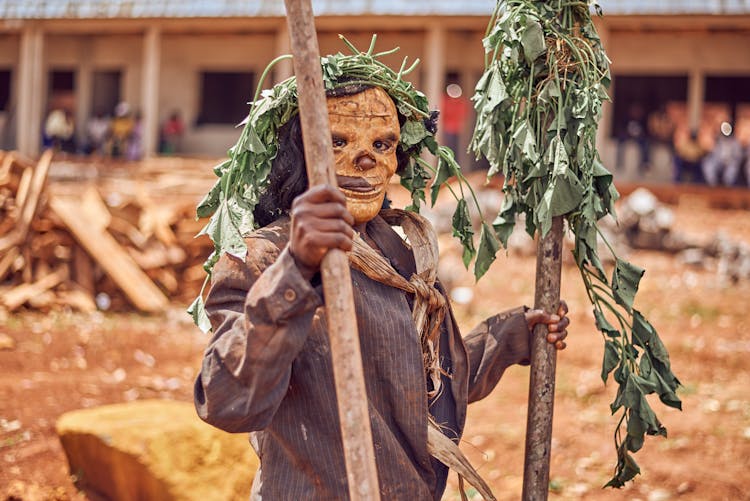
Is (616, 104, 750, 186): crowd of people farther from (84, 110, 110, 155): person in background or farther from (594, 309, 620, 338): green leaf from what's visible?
(594, 309, 620, 338): green leaf

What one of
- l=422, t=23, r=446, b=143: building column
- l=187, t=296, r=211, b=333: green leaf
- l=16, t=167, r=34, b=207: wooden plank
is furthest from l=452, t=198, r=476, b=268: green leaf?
l=422, t=23, r=446, b=143: building column

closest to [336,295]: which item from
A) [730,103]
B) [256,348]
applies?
[256,348]

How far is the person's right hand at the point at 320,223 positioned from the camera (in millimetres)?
1719

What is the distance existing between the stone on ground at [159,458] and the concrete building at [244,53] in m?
11.4

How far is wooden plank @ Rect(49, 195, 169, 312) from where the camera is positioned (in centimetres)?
798

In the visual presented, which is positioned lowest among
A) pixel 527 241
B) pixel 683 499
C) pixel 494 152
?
pixel 683 499

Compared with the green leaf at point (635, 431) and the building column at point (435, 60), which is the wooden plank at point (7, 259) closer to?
the green leaf at point (635, 431)

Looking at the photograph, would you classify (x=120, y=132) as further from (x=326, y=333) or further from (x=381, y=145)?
(x=326, y=333)

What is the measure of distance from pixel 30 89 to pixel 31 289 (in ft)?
38.1

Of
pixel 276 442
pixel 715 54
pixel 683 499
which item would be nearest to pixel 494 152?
pixel 276 442

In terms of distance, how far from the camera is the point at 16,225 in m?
8.14

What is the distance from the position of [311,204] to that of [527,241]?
32.1 ft

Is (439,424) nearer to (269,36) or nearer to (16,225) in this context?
(16,225)

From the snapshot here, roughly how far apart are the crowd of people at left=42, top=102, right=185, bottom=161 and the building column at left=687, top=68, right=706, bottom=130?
1018 cm
